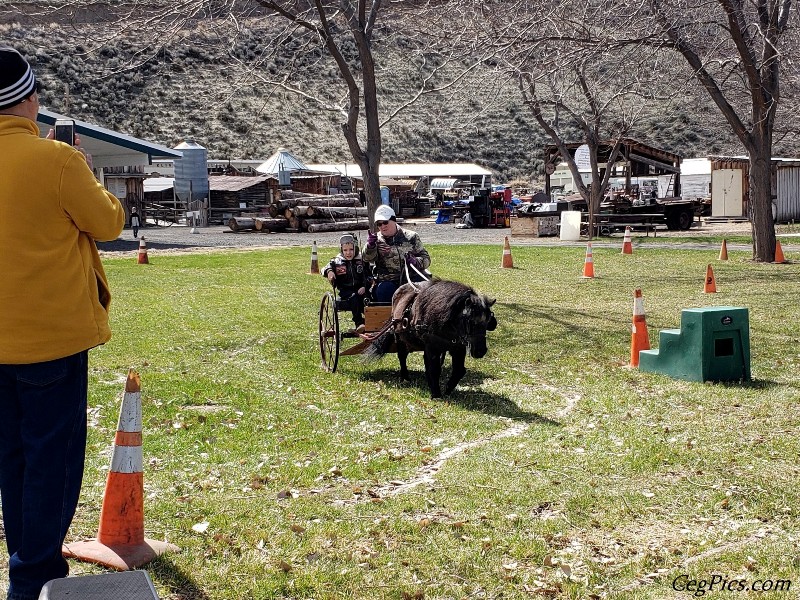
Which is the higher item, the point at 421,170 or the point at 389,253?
the point at 421,170

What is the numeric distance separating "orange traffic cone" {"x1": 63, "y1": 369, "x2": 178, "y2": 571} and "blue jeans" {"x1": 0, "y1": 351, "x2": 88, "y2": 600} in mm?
755

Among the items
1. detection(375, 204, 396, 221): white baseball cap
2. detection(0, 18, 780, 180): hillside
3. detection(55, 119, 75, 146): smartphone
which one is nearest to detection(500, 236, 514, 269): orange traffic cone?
detection(375, 204, 396, 221): white baseball cap

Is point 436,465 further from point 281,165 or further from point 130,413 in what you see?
point 281,165

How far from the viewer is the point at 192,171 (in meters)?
45.3

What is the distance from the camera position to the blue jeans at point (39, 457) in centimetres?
389

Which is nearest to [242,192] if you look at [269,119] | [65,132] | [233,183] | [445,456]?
[233,183]

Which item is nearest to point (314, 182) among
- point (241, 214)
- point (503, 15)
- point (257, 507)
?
point (241, 214)

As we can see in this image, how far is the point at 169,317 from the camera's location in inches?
566

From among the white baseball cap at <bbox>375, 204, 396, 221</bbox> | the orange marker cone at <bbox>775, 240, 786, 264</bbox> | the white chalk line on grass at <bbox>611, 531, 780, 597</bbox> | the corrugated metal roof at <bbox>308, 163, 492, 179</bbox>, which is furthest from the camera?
the corrugated metal roof at <bbox>308, 163, 492, 179</bbox>

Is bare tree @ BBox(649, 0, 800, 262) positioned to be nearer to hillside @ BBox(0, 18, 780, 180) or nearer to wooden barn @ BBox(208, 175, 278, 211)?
wooden barn @ BBox(208, 175, 278, 211)

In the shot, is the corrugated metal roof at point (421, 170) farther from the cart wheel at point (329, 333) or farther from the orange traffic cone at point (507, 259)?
the cart wheel at point (329, 333)

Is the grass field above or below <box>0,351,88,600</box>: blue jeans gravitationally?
below

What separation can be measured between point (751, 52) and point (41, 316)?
20.1 metres

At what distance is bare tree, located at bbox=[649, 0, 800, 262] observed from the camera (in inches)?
703
